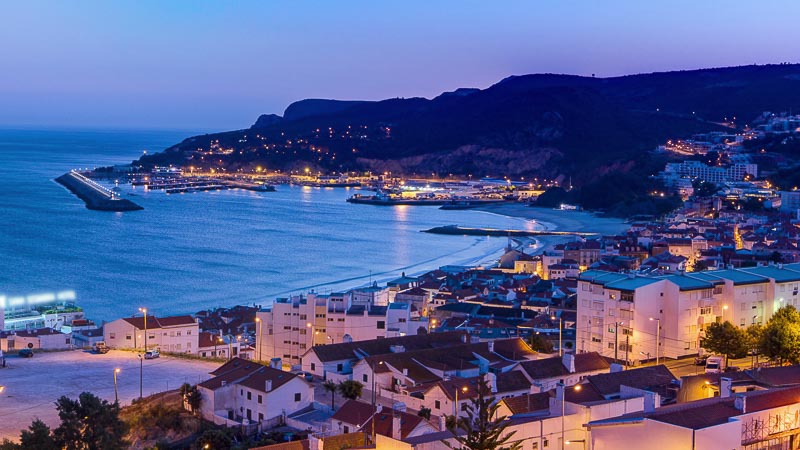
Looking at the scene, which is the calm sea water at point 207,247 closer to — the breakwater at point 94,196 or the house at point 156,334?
the breakwater at point 94,196

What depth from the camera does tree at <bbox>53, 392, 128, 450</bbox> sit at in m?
6.63

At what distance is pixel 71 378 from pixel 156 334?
2.44m

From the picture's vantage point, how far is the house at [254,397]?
325 inches

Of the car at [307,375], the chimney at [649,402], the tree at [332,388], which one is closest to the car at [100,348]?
the car at [307,375]

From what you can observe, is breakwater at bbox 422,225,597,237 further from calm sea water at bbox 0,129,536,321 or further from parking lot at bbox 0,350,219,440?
parking lot at bbox 0,350,219,440

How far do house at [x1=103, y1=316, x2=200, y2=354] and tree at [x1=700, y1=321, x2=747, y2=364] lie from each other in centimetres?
620

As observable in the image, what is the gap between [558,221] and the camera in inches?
1565

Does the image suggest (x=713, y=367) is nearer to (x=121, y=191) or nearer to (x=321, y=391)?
(x=321, y=391)

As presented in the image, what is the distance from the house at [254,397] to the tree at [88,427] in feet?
5.04

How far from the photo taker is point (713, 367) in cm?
911

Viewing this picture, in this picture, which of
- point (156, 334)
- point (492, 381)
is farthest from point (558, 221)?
point (492, 381)

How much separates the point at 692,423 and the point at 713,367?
12.6 feet

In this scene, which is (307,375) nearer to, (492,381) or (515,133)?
(492,381)

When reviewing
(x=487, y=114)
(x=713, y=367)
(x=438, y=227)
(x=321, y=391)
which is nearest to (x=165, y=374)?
(x=321, y=391)
